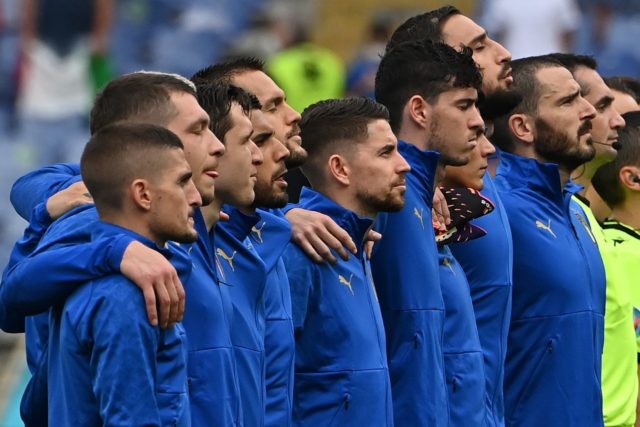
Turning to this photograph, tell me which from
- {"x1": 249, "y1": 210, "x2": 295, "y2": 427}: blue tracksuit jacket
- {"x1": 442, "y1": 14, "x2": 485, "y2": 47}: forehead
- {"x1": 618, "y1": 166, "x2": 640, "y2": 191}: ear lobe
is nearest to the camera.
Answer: {"x1": 249, "y1": 210, "x2": 295, "y2": 427}: blue tracksuit jacket

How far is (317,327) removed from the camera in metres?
5.50

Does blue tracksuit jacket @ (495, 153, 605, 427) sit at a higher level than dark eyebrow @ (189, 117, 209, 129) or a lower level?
lower

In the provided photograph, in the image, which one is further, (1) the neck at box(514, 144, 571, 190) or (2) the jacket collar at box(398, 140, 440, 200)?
(1) the neck at box(514, 144, 571, 190)

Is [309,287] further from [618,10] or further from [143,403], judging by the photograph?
[618,10]

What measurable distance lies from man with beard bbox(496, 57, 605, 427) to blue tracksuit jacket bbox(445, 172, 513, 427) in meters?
0.25

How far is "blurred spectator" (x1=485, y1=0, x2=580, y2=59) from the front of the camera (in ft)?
42.6

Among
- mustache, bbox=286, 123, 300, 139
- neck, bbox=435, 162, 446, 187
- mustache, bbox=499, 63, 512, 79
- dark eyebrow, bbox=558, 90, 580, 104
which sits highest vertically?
mustache, bbox=286, 123, 300, 139

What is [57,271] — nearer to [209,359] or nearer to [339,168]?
[209,359]

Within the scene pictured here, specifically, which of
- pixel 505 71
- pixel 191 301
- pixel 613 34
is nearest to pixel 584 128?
pixel 505 71

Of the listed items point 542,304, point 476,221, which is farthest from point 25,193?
point 542,304

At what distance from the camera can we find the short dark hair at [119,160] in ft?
14.4

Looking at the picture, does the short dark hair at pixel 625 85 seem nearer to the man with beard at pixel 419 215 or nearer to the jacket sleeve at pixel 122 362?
the man with beard at pixel 419 215

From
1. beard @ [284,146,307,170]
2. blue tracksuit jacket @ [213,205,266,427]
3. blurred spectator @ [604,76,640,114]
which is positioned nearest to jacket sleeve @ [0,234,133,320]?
blue tracksuit jacket @ [213,205,266,427]

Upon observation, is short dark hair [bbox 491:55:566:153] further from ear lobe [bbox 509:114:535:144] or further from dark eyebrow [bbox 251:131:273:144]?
dark eyebrow [bbox 251:131:273:144]
